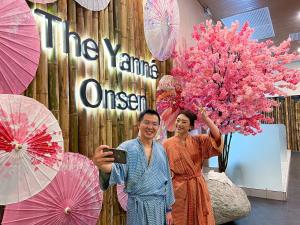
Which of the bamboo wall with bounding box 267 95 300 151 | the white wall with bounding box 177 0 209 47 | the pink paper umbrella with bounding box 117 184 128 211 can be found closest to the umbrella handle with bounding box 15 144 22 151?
the pink paper umbrella with bounding box 117 184 128 211

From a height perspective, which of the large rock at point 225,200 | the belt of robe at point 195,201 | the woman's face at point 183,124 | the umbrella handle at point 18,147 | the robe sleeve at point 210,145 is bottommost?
the large rock at point 225,200

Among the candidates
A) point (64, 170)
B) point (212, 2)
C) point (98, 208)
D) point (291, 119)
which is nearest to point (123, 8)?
point (64, 170)

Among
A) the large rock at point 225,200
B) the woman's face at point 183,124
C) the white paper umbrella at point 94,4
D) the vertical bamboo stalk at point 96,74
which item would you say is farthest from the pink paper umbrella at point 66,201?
the large rock at point 225,200

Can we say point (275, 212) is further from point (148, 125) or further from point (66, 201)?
point (66, 201)

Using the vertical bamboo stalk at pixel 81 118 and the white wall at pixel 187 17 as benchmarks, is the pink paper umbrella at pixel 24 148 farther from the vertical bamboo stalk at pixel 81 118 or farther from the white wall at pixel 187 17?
the white wall at pixel 187 17

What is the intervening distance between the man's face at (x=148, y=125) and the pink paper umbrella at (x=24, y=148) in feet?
2.07

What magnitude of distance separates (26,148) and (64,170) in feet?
1.44

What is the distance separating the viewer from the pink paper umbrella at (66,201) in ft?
6.44

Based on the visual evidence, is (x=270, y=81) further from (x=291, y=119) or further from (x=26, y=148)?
(x=291, y=119)

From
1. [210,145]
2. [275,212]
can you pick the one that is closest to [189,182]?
[210,145]

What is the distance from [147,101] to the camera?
3.53 metres

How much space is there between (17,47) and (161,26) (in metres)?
2.09

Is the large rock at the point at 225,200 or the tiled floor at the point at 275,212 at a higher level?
the large rock at the point at 225,200

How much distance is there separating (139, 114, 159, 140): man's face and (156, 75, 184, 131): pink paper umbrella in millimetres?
1566
